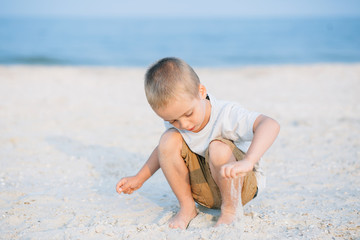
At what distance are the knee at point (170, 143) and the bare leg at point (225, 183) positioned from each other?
0.23 m

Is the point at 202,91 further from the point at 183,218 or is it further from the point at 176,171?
the point at 183,218

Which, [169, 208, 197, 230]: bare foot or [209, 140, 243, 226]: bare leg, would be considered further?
[169, 208, 197, 230]: bare foot

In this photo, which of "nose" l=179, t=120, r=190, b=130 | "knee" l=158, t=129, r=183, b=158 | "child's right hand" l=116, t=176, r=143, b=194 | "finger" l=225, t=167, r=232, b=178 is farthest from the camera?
"child's right hand" l=116, t=176, r=143, b=194

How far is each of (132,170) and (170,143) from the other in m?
1.25

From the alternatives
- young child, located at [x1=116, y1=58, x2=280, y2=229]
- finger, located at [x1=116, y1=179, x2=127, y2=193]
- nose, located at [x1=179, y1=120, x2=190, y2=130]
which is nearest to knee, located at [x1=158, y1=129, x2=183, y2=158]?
young child, located at [x1=116, y1=58, x2=280, y2=229]

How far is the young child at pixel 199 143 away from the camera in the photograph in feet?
6.42

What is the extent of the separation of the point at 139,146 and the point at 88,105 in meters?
2.35

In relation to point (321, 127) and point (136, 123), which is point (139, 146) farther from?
point (321, 127)

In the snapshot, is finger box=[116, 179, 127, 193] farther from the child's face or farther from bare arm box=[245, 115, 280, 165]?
bare arm box=[245, 115, 280, 165]

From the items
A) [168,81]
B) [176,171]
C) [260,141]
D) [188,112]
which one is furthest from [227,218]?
[168,81]

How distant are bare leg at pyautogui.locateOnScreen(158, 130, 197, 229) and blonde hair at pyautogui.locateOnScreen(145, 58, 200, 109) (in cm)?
28

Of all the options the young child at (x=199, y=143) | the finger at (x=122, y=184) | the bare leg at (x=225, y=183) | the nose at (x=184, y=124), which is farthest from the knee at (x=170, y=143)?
the finger at (x=122, y=184)

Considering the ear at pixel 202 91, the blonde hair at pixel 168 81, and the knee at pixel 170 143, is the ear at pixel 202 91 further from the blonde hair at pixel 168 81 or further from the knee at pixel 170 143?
the knee at pixel 170 143

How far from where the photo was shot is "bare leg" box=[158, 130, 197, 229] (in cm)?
215
